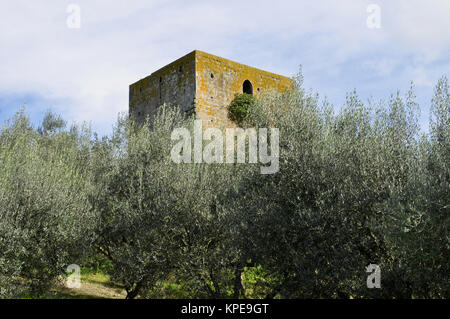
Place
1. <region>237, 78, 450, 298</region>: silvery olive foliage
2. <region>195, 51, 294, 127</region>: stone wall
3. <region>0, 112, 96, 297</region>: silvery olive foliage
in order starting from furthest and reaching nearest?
<region>195, 51, 294, 127</region>: stone wall
<region>0, 112, 96, 297</region>: silvery olive foliage
<region>237, 78, 450, 298</region>: silvery olive foliage

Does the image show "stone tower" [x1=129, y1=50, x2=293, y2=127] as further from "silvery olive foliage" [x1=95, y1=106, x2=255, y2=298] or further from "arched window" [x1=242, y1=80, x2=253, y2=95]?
"silvery olive foliage" [x1=95, y1=106, x2=255, y2=298]

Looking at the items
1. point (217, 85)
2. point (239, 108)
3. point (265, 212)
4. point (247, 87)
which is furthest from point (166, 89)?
point (265, 212)

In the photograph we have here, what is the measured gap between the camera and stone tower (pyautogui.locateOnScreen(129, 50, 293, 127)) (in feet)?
69.9

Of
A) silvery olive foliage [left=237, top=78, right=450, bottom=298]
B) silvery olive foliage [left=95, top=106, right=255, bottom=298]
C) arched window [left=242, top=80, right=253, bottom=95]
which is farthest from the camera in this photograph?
arched window [left=242, top=80, right=253, bottom=95]

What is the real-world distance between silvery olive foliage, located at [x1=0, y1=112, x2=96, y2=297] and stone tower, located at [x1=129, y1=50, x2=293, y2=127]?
826cm

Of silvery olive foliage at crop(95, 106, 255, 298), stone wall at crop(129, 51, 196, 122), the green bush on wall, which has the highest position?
stone wall at crop(129, 51, 196, 122)

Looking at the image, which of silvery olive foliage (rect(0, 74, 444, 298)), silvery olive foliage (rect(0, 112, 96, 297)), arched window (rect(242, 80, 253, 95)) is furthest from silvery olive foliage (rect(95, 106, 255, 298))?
arched window (rect(242, 80, 253, 95))

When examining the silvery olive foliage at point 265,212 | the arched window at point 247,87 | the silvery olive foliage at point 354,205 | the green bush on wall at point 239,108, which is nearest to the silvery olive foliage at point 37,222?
the silvery olive foliage at point 265,212

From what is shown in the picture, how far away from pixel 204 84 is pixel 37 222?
1113cm

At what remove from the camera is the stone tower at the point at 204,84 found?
21.3 metres

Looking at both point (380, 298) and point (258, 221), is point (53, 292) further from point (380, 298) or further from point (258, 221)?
point (380, 298)

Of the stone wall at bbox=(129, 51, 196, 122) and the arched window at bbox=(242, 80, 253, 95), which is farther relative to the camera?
the arched window at bbox=(242, 80, 253, 95)

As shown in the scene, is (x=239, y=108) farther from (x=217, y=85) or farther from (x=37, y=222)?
(x=37, y=222)
